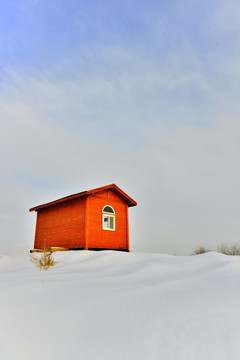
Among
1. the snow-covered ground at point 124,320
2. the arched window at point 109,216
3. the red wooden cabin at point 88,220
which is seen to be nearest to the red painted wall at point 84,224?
the red wooden cabin at point 88,220

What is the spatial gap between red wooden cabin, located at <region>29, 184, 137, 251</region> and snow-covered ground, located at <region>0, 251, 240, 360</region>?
25.5ft

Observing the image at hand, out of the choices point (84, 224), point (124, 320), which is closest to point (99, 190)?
point (84, 224)

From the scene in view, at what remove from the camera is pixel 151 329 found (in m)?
2.12

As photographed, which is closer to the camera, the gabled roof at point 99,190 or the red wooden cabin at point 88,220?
the red wooden cabin at point 88,220

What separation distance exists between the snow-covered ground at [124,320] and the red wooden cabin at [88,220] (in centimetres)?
776

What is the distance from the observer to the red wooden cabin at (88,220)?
37.3 feet

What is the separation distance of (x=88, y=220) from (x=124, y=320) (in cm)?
912

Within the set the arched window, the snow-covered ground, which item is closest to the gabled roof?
the arched window

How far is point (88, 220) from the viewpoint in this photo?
11289mm

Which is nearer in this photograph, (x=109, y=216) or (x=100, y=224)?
(x=100, y=224)

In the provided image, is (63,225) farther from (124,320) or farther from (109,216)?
(124,320)

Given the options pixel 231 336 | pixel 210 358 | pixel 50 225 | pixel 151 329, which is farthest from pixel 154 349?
pixel 50 225

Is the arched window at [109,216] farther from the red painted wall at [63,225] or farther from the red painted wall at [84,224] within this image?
the red painted wall at [63,225]

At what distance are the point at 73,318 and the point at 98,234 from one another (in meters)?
9.22
